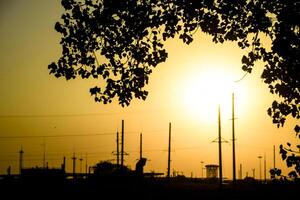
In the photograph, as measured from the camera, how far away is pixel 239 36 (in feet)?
45.1

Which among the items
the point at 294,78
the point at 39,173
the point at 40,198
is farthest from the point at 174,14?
the point at 39,173

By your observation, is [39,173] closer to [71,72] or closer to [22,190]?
[22,190]

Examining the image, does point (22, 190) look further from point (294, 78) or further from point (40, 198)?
point (294, 78)

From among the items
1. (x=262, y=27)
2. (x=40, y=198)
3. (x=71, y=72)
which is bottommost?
Result: (x=40, y=198)

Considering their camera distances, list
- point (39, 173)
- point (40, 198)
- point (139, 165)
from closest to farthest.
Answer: point (40, 198) → point (39, 173) → point (139, 165)

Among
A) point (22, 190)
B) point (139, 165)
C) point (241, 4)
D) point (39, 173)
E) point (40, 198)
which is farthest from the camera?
point (139, 165)

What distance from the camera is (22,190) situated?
4481 cm

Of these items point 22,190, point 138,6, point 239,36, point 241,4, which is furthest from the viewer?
point 22,190

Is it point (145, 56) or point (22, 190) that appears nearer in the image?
point (145, 56)

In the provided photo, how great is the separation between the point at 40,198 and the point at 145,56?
30.1m

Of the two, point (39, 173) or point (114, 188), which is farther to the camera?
point (39, 173)

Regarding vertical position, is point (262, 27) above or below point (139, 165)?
above

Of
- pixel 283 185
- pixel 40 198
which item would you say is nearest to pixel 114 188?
pixel 40 198

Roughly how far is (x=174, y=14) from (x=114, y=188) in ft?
113
